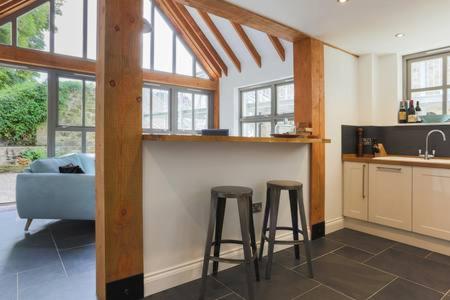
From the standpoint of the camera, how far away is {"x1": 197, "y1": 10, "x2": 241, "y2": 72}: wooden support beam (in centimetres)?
547

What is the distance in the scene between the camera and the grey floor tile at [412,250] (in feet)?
8.70

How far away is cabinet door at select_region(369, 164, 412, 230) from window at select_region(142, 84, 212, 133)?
4.31 meters

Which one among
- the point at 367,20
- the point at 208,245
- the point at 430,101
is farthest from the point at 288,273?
the point at 430,101

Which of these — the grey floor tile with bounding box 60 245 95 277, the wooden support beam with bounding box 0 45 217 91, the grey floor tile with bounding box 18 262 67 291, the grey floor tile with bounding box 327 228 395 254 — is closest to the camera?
the grey floor tile with bounding box 18 262 67 291

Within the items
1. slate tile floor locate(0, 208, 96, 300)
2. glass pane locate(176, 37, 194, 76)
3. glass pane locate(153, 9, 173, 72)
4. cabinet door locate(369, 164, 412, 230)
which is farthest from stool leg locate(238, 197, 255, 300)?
glass pane locate(176, 37, 194, 76)

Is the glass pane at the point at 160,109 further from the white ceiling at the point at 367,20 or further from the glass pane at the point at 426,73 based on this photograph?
the glass pane at the point at 426,73

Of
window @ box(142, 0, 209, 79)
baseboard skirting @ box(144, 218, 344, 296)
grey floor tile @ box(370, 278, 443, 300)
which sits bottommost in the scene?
grey floor tile @ box(370, 278, 443, 300)

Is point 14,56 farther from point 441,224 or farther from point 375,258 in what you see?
point 441,224

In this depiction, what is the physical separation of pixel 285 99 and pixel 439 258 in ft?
11.5

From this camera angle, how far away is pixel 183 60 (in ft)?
20.8

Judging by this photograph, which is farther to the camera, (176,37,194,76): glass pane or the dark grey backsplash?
(176,37,194,76): glass pane

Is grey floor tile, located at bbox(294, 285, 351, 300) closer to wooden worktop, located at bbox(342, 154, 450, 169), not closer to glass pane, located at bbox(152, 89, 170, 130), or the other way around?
wooden worktop, located at bbox(342, 154, 450, 169)

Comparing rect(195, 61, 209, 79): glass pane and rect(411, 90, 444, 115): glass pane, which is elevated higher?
rect(195, 61, 209, 79): glass pane

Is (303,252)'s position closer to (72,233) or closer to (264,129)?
(72,233)
